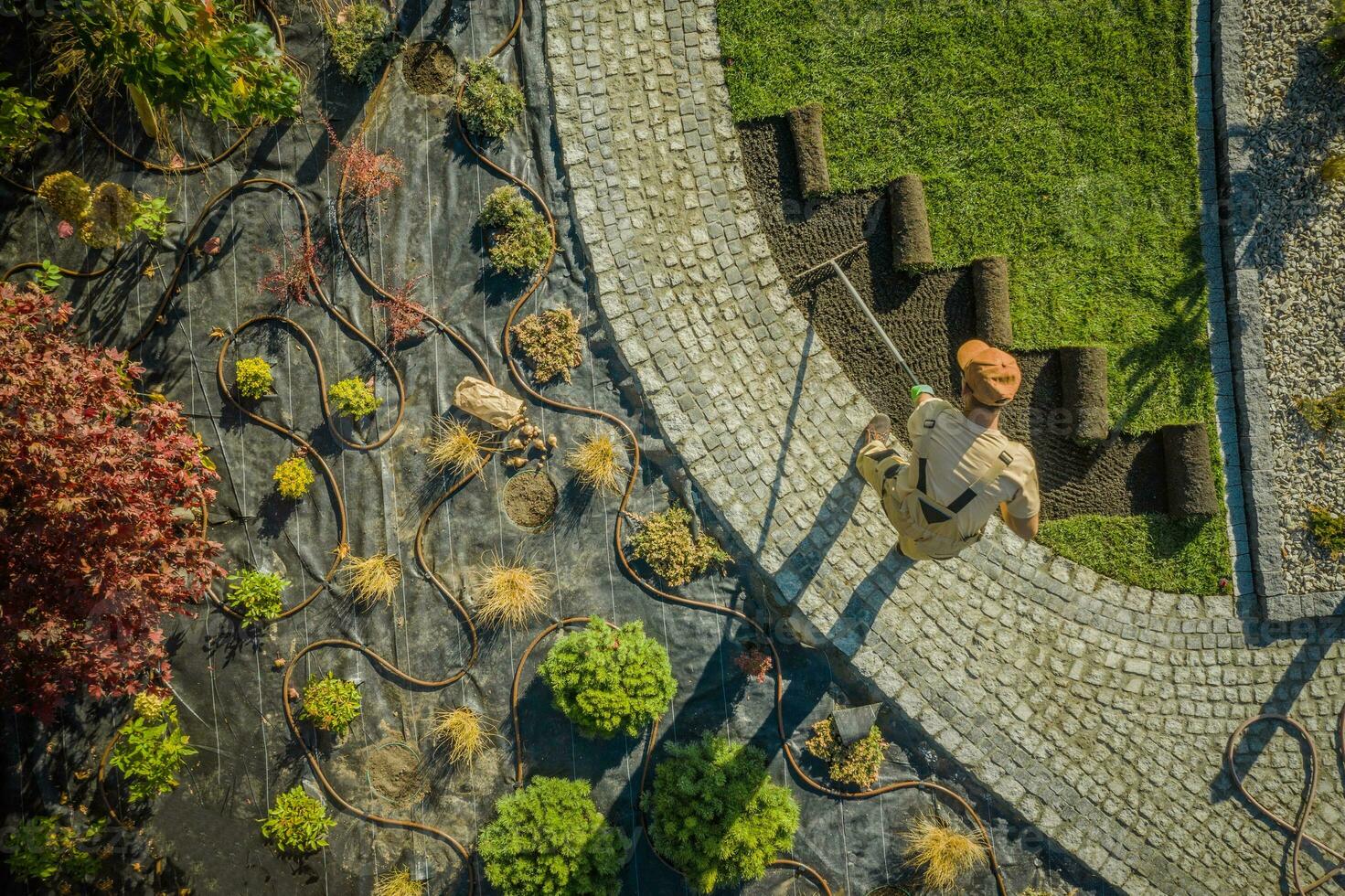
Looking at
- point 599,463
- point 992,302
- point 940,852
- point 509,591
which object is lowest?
point 940,852

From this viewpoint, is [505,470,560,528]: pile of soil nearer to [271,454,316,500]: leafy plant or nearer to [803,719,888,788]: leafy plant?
[271,454,316,500]: leafy plant

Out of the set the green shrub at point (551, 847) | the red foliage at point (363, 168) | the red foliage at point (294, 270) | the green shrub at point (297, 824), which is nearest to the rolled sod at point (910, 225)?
the red foliage at point (363, 168)

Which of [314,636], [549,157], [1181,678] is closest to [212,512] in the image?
[314,636]

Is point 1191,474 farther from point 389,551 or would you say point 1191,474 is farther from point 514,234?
point 389,551

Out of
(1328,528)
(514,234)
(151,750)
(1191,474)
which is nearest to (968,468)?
(1191,474)

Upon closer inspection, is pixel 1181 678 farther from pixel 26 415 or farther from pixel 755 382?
pixel 26 415

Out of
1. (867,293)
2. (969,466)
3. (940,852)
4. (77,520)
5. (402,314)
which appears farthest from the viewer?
(867,293)

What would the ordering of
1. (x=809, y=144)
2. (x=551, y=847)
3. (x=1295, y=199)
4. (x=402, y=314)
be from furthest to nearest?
(x=1295, y=199), (x=809, y=144), (x=402, y=314), (x=551, y=847)
